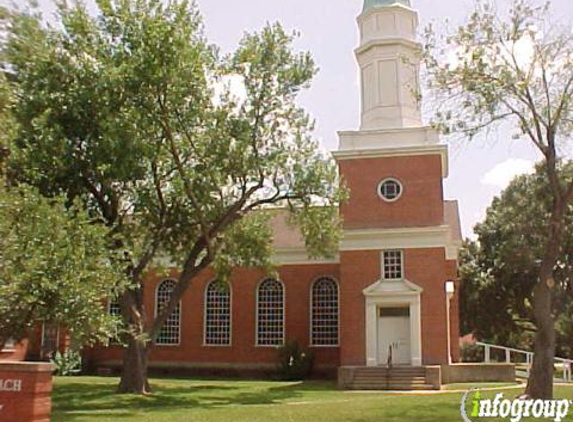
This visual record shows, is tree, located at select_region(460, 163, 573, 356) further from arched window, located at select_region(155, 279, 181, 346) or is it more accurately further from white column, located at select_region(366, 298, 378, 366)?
arched window, located at select_region(155, 279, 181, 346)

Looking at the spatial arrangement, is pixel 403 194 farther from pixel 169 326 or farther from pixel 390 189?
pixel 169 326

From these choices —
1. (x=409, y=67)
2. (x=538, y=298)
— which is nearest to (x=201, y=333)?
(x=409, y=67)

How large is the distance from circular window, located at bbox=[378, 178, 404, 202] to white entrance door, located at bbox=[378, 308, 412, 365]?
481cm

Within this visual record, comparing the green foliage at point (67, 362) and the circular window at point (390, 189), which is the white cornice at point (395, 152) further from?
the green foliage at point (67, 362)

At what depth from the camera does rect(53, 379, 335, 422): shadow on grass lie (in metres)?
18.2

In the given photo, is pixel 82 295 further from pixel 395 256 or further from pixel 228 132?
pixel 395 256

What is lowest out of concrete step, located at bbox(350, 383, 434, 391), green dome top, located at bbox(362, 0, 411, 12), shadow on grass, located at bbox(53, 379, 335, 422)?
shadow on grass, located at bbox(53, 379, 335, 422)

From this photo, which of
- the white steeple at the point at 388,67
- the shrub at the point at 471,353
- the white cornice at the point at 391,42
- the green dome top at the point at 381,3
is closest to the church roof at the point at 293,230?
the white steeple at the point at 388,67

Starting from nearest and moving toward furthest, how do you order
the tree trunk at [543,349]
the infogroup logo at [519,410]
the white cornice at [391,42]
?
1. the infogroup logo at [519,410]
2. the tree trunk at [543,349]
3. the white cornice at [391,42]

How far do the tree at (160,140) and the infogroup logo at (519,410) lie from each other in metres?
10.2

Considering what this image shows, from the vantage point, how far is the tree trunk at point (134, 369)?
75.0 ft

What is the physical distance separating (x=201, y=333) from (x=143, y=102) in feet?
54.6

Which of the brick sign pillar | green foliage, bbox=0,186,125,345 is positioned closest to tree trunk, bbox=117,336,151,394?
green foliage, bbox=0,186,125,345

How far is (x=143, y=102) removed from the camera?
21.2 meters
